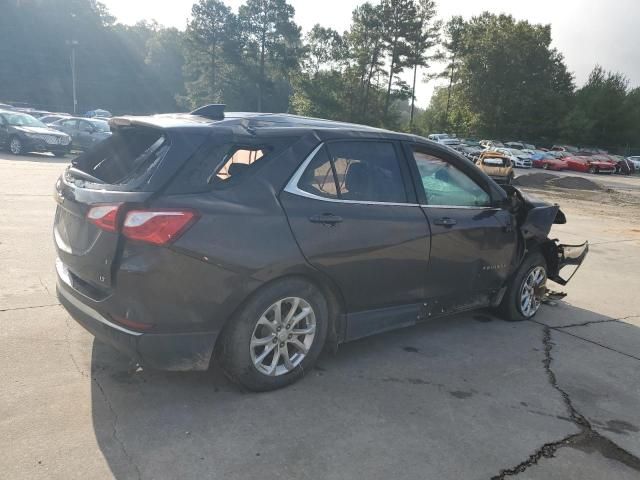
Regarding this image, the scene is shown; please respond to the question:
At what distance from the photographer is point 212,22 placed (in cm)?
6606

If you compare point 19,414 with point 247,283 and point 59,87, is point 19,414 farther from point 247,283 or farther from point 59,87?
point 59,87

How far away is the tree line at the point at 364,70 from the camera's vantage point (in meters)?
59.2

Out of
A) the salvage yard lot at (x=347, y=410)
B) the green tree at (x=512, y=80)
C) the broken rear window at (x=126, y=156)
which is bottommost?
the salvage yard lot at (x=347, y=410)

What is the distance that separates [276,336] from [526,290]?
303cm

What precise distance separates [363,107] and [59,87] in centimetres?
4346

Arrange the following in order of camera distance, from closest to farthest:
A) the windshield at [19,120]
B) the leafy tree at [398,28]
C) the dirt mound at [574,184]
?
the windshield at [19,120] < the dirt mound at [574,184] < the leafy tree at [398,28]

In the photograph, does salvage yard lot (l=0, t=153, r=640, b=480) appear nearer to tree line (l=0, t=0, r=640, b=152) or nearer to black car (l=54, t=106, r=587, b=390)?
black car (l=54, t=106, r=587, b=390)

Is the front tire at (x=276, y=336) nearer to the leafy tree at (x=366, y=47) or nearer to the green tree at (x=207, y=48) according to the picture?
the leafy tree at (x=366, y=47)

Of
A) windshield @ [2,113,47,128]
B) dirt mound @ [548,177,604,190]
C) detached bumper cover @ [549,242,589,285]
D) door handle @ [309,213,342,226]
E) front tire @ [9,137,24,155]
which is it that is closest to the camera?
door handle @ [309,213,342,226]

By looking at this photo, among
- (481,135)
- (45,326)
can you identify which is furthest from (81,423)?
(481,135)

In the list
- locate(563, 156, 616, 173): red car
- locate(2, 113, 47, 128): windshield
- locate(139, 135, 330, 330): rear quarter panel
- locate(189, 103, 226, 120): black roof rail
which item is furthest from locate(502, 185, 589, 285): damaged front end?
locate(563, 156, 616, 173): red car

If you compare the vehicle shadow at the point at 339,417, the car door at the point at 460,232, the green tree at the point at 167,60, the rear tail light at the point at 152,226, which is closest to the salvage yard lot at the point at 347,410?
the vehicle shadow at the point at 339,417

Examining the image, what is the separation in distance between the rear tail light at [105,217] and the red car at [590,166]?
44.4 meters

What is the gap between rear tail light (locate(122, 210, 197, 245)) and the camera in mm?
2914
